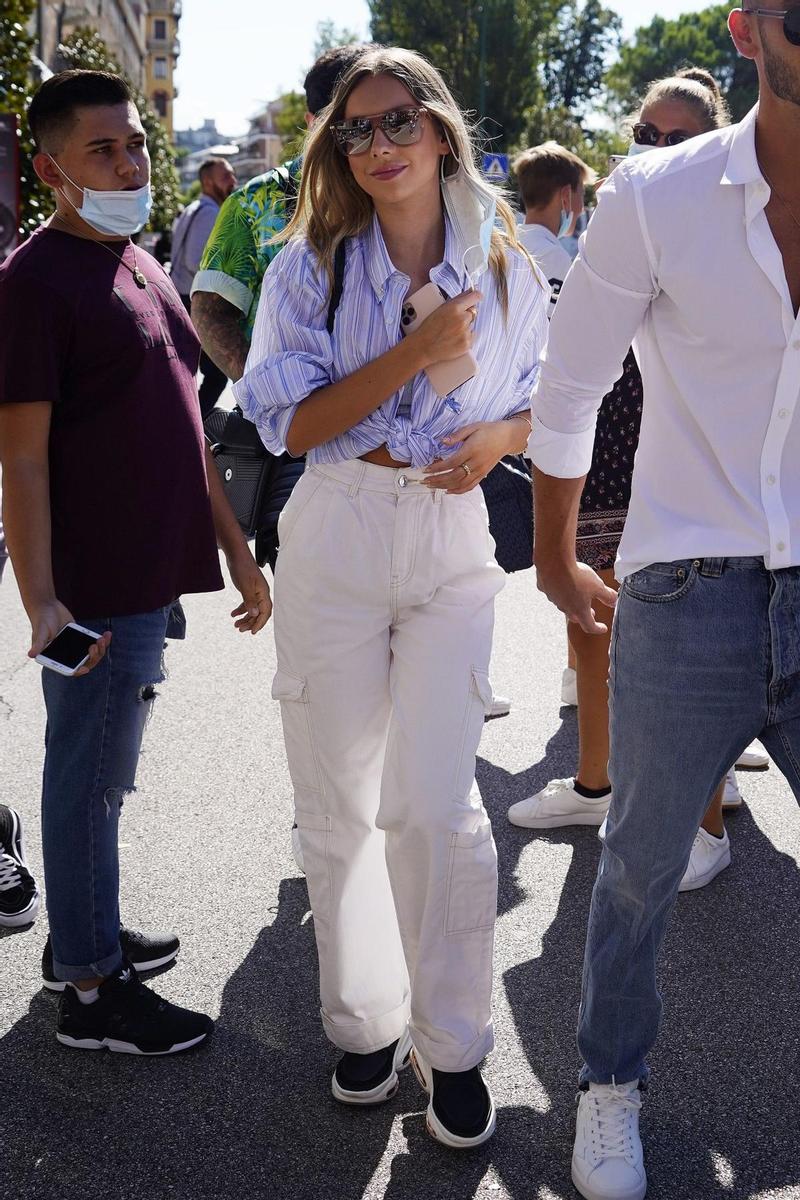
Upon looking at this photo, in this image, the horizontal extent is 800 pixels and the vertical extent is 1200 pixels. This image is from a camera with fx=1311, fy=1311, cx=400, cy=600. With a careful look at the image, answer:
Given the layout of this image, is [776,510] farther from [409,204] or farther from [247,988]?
[247,988]

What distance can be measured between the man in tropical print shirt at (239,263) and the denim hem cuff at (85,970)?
169 cm

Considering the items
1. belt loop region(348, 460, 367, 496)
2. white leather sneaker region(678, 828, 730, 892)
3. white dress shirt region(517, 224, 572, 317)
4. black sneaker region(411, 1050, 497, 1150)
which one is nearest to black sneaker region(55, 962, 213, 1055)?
black sneaker region(411, 1050, 497, 1150)

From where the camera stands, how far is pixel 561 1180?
2.53m

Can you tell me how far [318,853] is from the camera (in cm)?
271

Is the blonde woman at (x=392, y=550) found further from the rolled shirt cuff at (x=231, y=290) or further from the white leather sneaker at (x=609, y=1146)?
the rolled shirt cuff at (x=231, y=290)

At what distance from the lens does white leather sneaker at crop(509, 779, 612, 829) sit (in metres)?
4.19

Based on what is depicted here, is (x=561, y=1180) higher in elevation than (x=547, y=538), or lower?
lower

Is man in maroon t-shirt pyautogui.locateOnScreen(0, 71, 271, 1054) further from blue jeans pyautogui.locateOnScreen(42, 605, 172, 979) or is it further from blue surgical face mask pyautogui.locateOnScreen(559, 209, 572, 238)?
blue surgical face mask pyautogui.locateOnScreen(559, 209, 572, 238)

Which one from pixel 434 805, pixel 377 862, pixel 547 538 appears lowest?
pixel 377 862

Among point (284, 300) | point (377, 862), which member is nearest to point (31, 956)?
point (377, 862)

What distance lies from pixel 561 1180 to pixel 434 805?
0.76 meters

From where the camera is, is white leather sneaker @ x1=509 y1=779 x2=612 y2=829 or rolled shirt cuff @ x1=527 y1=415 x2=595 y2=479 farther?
white leather sneaker @ x1=509 y1=779 x2=612 y2=829

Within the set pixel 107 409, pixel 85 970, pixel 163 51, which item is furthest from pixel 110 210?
pixel 163 51

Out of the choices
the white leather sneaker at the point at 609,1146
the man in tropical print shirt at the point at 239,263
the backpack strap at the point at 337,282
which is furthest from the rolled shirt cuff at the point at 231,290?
the white leather sneaker at the point at 609,1146
